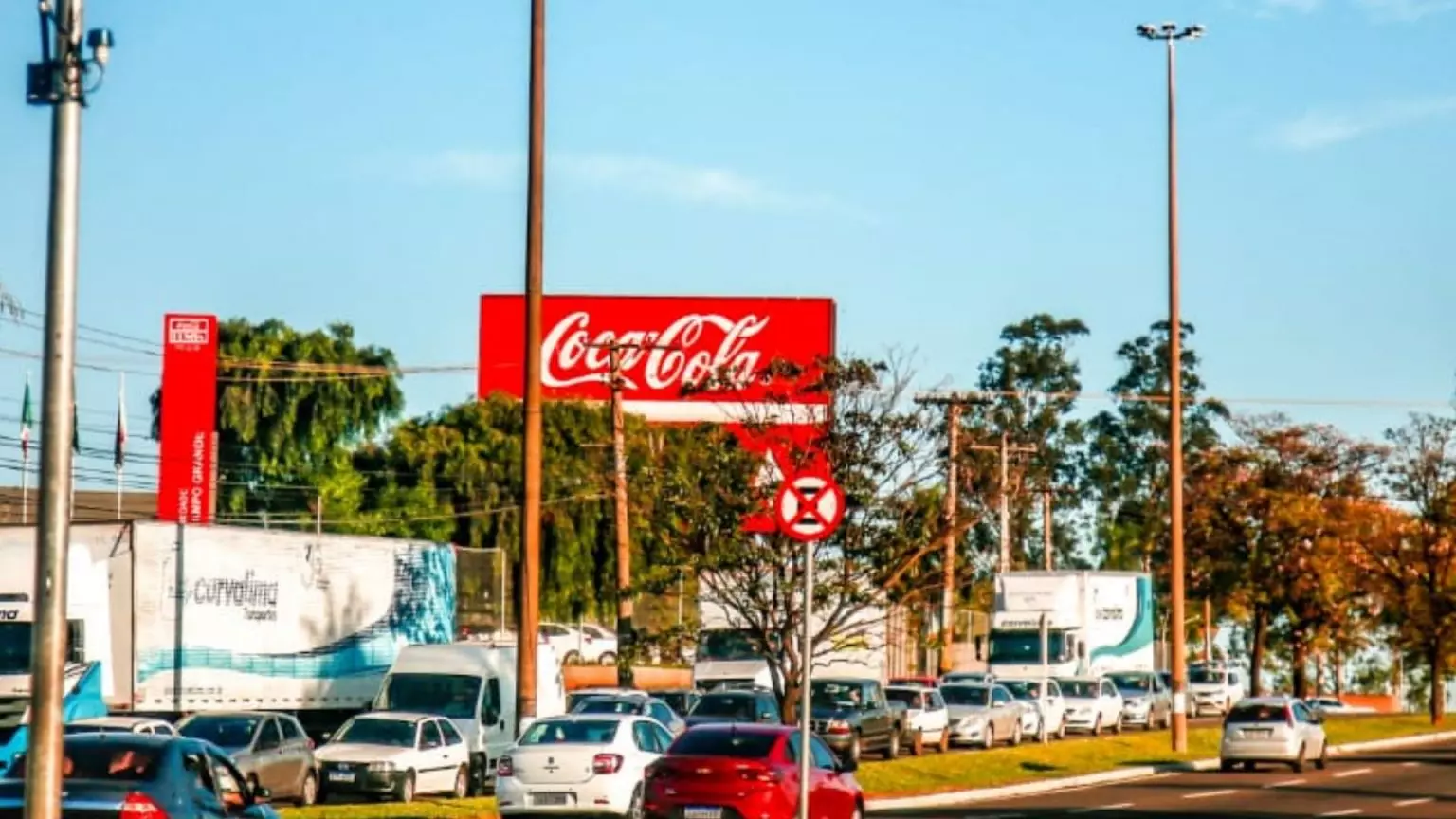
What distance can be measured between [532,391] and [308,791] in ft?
26.0

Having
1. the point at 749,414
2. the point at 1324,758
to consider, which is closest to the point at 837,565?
the point at 749,414

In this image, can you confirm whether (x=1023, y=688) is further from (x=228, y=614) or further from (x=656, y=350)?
(x=228, y=614)

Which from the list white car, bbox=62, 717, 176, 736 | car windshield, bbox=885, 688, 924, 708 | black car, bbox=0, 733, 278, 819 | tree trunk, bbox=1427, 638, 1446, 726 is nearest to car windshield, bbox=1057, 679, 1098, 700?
car windshield, bbox=885, 688, 924, 708

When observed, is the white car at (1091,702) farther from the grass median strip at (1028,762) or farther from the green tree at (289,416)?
the green tree at (289,416)

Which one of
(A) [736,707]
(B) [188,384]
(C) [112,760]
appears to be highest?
(B) [188,384]

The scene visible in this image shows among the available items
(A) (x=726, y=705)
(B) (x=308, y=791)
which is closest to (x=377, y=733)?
(B) (x=308, y=791)

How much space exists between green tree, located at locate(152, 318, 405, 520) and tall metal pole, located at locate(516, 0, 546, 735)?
5648 cm

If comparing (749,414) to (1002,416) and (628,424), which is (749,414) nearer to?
(628,424)

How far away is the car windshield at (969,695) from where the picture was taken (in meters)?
54.0

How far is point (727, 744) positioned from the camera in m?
26.1

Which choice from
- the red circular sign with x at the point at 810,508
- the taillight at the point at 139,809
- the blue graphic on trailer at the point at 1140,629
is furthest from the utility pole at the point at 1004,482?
the taillight at the point at 139,809

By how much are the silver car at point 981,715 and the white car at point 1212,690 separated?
908 inches

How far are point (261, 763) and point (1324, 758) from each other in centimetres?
2628

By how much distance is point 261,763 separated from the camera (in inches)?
1276
